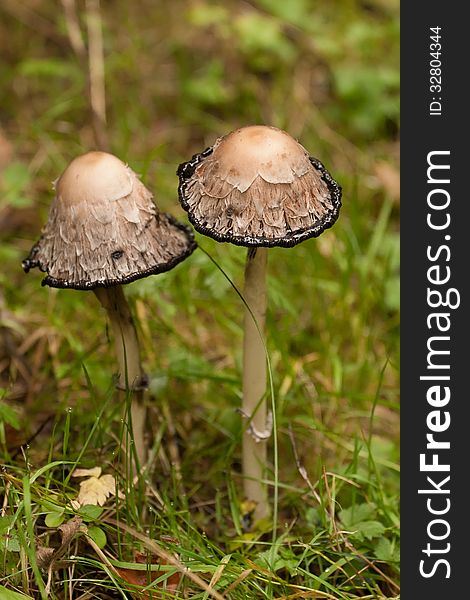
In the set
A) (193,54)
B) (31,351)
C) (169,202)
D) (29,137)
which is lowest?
(31,351)

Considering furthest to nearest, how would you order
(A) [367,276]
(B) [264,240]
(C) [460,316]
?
1. (A) [367,276]
2. (C) [460,316]
3. (B) [264,240]

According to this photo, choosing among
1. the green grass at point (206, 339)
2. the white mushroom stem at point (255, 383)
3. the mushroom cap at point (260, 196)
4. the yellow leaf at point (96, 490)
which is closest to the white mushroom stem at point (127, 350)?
the green grass at point (206, 339)

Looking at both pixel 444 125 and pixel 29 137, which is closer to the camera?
pixel 444 125

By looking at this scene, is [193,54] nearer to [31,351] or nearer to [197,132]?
[197,132]

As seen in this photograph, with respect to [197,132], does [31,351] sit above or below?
below

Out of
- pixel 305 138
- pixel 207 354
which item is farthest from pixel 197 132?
pixel 207 354

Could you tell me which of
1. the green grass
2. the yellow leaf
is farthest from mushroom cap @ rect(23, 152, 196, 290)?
the yellow leaf

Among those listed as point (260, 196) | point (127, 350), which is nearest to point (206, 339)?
point (127, 350)
